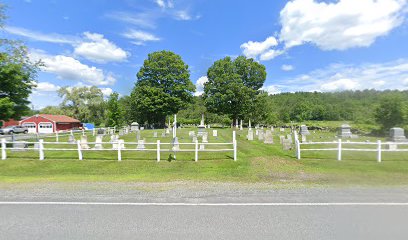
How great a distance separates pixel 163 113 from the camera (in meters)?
56.3

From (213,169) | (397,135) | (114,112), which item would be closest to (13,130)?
(114,112)

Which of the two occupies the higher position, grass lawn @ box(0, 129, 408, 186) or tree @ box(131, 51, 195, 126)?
tree @ box(131, 51, 195, 126)

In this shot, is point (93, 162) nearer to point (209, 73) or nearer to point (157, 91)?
point (157, 91)

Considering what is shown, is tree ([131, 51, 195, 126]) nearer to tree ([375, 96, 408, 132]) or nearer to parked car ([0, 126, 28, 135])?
parked car ([0, 126, 28, 135])

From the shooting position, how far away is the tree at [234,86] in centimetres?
5941

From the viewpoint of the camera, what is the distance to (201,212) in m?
5.60

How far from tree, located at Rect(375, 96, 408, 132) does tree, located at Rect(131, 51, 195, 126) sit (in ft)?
121

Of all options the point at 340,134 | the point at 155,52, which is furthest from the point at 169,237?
the point at 155,52

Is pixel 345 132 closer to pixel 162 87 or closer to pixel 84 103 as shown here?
pixel 162 87

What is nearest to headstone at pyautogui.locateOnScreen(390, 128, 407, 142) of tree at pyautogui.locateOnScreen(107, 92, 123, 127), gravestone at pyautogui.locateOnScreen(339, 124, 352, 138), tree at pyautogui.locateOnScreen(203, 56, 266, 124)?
gravestone at pyautogui.locateOnScreen(339, 124, 352, 138)

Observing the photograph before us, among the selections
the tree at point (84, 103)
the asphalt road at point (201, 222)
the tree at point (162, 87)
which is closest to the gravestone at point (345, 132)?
the asphalt road at point (201, 222)

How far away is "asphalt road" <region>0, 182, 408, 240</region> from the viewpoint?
4.54 meters

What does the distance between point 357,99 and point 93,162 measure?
205ft

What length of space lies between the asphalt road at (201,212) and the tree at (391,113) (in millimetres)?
26952
